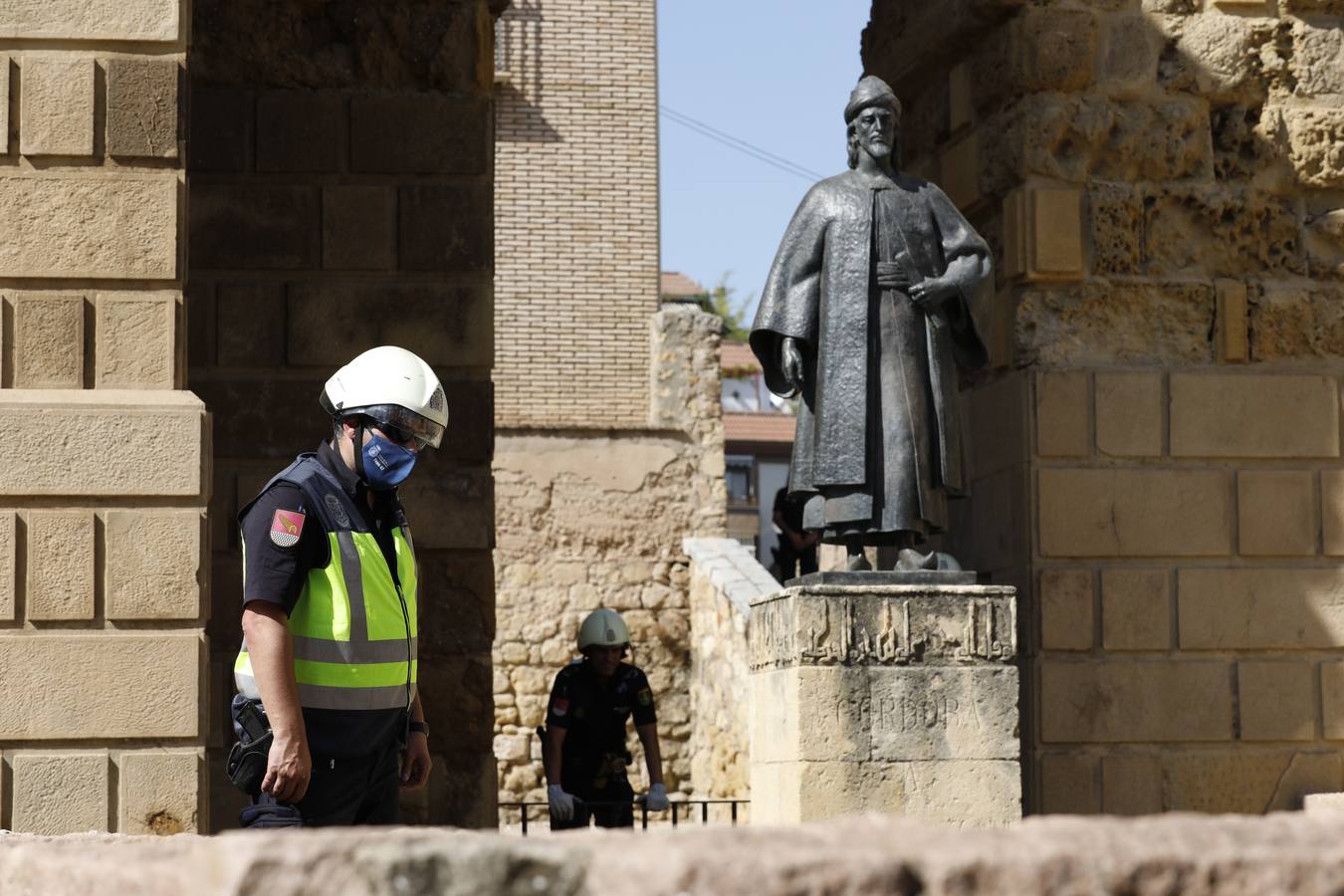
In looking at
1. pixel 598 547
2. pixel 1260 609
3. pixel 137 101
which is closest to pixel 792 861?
pixel 137 101

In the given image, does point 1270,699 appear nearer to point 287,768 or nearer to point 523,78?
point 287,768

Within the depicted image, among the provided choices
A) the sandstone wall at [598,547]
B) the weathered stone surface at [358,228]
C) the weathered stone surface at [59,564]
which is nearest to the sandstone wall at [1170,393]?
the weathered stone surface at [358,228]

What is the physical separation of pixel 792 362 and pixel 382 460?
3.23 meters

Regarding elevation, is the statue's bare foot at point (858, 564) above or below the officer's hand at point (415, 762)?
above

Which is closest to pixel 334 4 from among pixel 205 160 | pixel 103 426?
pixel 205 160

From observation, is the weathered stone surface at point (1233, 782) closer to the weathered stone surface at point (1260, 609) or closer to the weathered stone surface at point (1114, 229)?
the weathered stone surface at point (1260, 609)

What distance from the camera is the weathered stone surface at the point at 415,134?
29.6 ft

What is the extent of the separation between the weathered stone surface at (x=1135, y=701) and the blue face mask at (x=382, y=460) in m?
4.34

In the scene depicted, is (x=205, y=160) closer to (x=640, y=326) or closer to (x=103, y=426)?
(x=103, y=426)

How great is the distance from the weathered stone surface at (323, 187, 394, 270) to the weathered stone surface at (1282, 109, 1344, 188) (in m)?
4.06

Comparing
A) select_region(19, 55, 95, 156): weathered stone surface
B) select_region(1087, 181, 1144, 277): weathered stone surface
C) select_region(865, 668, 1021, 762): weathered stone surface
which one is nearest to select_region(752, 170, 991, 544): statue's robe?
select_region(865, 668, 1021, 762): weathered stone surface

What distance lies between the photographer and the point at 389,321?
8.94 m

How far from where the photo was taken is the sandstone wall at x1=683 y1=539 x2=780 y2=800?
15867 millimetres

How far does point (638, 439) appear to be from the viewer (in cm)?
2008
